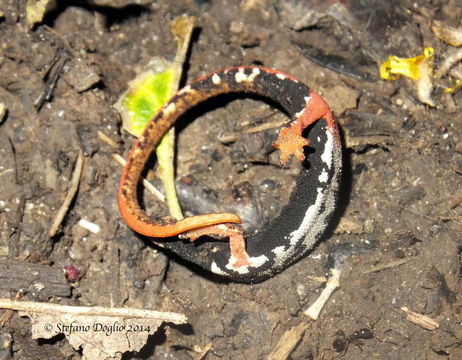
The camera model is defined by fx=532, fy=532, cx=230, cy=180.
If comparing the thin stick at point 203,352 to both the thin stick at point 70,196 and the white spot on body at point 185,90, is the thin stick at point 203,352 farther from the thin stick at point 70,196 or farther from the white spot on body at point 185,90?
the white spot on body at point 185,90

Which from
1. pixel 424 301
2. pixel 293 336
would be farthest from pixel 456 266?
pixel 293 336

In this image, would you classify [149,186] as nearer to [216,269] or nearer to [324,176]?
[216,269]

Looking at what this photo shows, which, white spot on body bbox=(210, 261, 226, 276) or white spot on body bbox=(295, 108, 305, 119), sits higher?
white spot on body bbox=(295, 108, 305, 119)

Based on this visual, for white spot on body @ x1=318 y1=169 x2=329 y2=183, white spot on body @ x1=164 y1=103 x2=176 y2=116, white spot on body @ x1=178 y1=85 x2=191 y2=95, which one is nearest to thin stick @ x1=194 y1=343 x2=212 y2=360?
white spot on body @ x1=318 y1=169 x2=329 y2=183

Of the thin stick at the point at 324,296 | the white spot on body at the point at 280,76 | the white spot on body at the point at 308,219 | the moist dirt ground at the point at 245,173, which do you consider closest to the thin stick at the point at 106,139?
the moist dirt ground at the point at 245,173

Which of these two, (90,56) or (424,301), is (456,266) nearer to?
(424,301)

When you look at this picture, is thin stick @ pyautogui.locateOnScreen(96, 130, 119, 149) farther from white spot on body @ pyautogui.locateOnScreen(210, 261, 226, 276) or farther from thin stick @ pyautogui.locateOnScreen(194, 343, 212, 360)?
thin stick @ pyautogui.locateOnScreen(194, 343, 212, 360)
